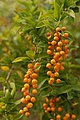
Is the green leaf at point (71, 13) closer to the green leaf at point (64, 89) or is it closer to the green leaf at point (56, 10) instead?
the green leaf at point (56, 10)

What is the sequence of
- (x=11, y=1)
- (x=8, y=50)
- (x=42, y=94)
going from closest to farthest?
(x=42, y=94) → (x=8, y=50) → (x=11, y=1)

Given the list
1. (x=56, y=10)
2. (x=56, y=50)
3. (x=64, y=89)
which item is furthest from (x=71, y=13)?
(x=64, y=89)

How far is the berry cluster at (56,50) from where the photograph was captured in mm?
1327

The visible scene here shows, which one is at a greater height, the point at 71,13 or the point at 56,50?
the point at 71,13

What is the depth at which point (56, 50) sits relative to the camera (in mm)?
1367

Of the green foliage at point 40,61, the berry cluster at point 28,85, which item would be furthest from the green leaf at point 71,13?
the berry cluster at point 28,85


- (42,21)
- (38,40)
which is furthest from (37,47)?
(42,21)

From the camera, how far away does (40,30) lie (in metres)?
1.41

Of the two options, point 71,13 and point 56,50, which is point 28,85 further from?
point 71,13

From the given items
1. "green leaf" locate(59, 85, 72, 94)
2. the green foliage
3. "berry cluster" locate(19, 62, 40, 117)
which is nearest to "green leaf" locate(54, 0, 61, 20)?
the green foliage

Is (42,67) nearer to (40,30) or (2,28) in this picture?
(40,30)

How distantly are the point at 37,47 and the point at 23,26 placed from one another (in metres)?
0.15

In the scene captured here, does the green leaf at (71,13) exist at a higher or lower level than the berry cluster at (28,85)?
higher

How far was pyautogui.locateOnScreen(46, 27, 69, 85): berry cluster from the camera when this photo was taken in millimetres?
1327
